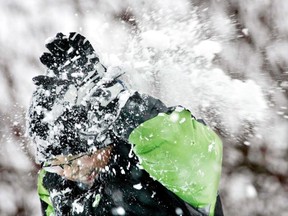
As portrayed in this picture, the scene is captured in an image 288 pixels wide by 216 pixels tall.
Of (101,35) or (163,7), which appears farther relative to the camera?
(101,35)

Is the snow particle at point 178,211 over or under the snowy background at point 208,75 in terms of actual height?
over

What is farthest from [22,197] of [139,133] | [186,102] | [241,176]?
[139,133]

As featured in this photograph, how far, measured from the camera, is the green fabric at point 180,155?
43.5 inches

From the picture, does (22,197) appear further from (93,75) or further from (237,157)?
(93,75)

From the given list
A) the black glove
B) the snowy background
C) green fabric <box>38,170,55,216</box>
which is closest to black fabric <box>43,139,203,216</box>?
the black glove

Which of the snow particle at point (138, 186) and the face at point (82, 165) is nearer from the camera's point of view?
the snow particle at point (138, 186)

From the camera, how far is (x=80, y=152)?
1.41m

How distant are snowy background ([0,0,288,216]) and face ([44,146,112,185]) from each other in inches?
61.1

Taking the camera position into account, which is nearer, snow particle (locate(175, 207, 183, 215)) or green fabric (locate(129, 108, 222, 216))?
green fabric (locate(129, 108, 222, 216))

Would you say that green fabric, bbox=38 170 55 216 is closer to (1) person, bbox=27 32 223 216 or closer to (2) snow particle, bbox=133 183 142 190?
(1) person, bbox=27 32 223 216

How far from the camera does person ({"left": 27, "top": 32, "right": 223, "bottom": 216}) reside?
113 cm

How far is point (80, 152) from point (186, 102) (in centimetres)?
205

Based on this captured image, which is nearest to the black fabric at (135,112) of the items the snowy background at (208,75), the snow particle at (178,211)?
the snow particle at (178,211)

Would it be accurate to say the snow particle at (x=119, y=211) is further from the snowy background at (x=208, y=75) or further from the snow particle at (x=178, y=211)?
the snowy background at (x=208, y=75)
